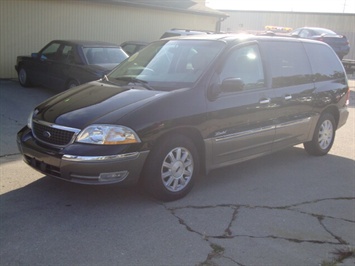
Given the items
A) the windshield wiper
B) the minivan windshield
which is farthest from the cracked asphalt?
the minivan windshield

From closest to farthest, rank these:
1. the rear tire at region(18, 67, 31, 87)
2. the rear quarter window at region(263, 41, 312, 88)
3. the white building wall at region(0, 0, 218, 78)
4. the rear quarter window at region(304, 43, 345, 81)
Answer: the rear quarter window at region(263, 41, 312, 88) < the rear quarter window at region(304, 43, 345, 81) < the rear tire at region(18, 67, 31, 87) < the white building wall at region(0, 0, 218, 78)

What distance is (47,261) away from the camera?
3.56 m

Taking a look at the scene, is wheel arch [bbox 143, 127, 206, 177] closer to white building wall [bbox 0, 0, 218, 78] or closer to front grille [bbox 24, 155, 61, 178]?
front grille [bbox 24, 155, 61, 178]

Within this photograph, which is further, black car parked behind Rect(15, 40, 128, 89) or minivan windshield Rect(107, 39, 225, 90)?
black car parked behind Rect(15, 40, 128, 89)

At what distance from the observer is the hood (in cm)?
459

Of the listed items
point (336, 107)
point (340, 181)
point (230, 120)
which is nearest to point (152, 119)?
point (230, 120)

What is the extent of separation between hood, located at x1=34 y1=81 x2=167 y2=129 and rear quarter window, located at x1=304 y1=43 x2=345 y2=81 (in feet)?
9.96

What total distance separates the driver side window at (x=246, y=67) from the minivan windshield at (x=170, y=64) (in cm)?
21

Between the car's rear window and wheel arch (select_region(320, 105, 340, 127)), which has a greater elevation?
the car's rear window

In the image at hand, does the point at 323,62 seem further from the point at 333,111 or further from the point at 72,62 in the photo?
the point at 72,62

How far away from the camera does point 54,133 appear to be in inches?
183

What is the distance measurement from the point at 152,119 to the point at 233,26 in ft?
108

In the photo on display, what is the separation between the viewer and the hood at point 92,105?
4.59 m

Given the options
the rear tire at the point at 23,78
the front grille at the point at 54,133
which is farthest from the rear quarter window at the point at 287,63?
the rear tire at the point at 23,78
